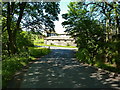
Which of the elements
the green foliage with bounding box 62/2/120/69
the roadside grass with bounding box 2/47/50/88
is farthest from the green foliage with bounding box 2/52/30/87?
the green foliage with bounding box 62/2/120/69

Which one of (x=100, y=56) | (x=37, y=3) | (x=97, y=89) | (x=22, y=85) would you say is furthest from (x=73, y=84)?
(x=37, y=3)

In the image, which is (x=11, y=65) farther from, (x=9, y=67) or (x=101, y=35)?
(x=101, y=35)

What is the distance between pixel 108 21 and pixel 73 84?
8783 mm

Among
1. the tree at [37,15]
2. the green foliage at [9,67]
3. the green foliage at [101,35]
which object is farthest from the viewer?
the tree at [37,15]

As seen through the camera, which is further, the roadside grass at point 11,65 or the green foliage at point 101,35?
Answer: the green foliage at point 101,35

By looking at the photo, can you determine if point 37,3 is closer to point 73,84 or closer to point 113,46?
point 113,46

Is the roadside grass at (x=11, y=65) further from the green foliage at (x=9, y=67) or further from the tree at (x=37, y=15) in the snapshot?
the tree at (x=37, y=15)

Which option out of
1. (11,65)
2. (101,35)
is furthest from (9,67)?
(101,35)

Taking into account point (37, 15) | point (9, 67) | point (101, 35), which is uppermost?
point (37, 15)

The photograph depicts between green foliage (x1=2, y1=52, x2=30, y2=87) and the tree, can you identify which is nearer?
green foliage (x1=2, y1=52, x2=30, y2=87)

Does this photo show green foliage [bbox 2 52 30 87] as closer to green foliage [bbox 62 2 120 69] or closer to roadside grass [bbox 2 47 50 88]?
roadside grass [bbox 2 47 50 88]

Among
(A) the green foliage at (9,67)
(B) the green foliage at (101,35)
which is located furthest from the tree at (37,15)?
(A) the green foliage at (9,67)

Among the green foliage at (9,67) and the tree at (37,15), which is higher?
the tree at (37,15)

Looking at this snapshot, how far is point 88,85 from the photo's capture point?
6629 millimetres
